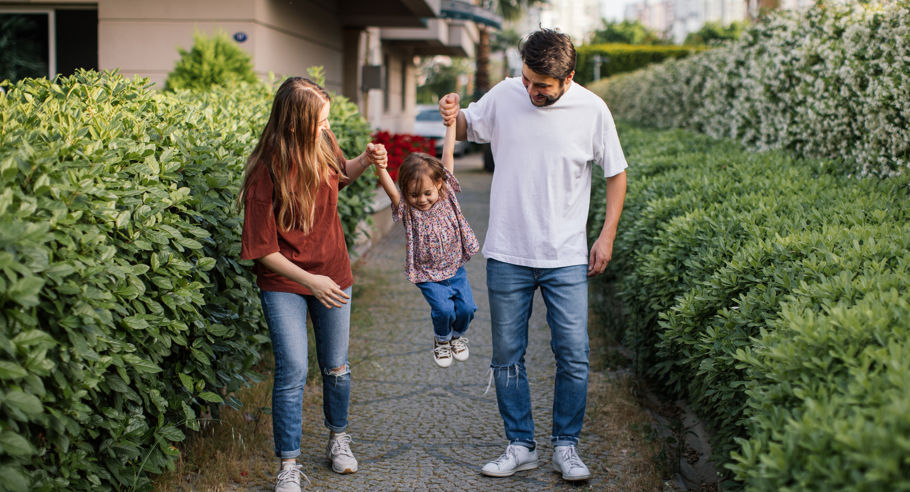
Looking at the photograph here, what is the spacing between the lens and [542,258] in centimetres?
356

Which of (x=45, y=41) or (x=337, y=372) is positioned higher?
(x=45, y=41)

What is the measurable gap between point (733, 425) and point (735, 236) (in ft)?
4.13

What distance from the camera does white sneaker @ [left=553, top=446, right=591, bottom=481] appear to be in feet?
11.9

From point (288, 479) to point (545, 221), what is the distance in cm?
154

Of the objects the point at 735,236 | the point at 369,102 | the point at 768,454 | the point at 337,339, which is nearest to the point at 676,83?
the point at 369,102

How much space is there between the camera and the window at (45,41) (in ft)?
36.4

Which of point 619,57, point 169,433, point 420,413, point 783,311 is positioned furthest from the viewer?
point 619,57

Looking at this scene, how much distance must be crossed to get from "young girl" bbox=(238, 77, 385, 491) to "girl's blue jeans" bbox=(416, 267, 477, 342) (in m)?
0.54

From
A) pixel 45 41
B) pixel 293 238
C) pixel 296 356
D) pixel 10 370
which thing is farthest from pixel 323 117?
pixel 45 41

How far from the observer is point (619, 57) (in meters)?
33.4

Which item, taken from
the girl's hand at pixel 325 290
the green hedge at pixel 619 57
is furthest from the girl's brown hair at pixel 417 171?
the green hedge at pixel 619 57

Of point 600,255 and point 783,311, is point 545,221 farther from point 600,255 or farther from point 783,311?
point 783,311

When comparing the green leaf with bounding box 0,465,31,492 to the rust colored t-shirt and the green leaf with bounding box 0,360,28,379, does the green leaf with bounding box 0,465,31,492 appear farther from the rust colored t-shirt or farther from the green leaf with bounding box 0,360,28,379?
the rust colored t-shirt

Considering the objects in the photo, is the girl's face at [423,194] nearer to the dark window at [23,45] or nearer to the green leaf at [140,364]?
the green leaf at [140,364]
